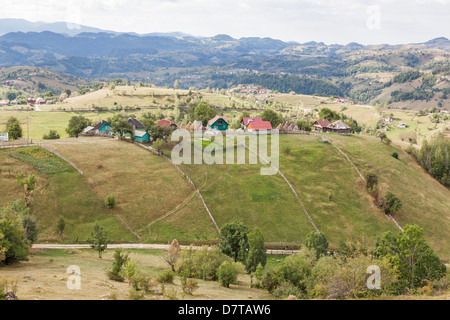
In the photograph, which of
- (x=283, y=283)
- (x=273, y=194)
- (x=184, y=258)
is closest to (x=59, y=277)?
(x=184, y=258)

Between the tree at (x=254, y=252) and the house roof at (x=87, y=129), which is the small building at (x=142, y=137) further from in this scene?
the tree at (x=254, y=252)

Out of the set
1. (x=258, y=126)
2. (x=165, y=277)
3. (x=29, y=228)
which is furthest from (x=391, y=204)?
(x=29, y=228)

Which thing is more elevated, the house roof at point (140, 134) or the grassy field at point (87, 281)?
the house roof at point (140, 134)

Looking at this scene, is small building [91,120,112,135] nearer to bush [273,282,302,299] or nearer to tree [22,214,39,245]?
tree [22,214,39,245]

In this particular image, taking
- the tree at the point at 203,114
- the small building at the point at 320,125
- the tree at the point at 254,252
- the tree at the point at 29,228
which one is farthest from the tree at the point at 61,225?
the small building at the point at 320,125

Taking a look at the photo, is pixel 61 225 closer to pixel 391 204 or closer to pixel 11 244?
pixel 11 244

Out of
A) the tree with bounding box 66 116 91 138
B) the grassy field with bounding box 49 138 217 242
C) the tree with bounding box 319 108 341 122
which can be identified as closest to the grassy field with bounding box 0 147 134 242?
the grassy field with bounding box 49 138 217 242

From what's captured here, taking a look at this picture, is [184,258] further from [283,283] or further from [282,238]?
[282,238]
